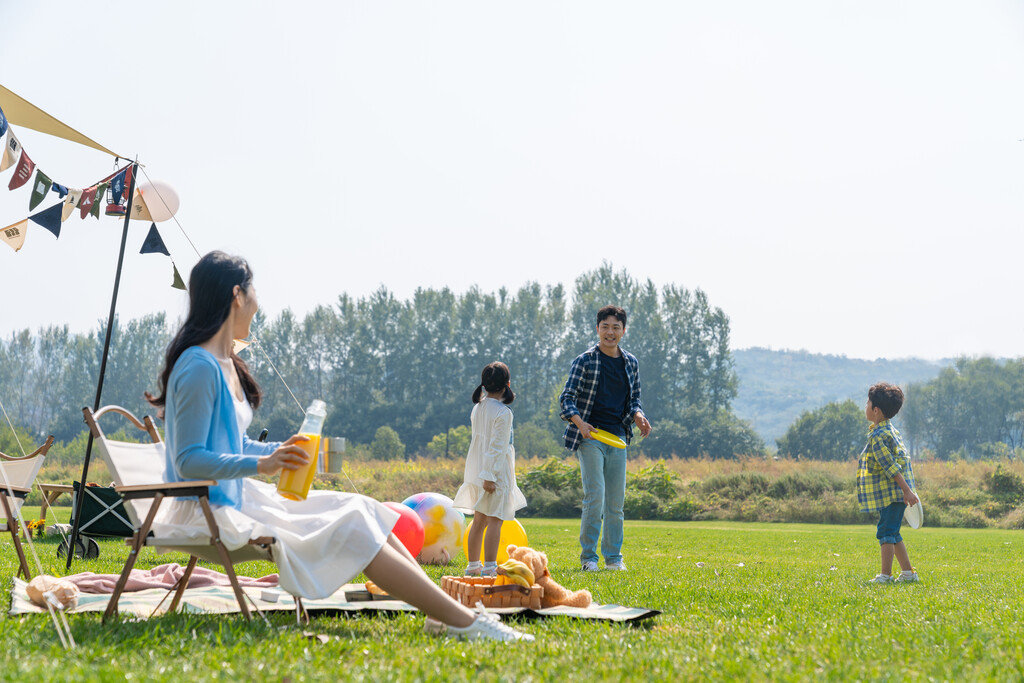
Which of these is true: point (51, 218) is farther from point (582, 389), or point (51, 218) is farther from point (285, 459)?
point (285, 459)

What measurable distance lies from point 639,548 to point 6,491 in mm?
7401

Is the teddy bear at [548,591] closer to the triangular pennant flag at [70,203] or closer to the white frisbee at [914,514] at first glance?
the white frisbee at [914,514]

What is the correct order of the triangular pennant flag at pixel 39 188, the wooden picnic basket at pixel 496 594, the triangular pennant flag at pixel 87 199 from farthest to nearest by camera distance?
the triangular pennant flag at pixel 87 199, the triangular pennant flag at pixel 39 188, the wooden picnic basket at pixel 496 594

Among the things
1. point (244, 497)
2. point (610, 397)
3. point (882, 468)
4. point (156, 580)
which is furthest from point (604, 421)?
point (244, 497)

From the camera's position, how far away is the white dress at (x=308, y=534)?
3.18 metres

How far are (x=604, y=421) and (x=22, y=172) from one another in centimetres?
486

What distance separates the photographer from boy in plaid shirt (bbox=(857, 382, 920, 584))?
6.28 metres

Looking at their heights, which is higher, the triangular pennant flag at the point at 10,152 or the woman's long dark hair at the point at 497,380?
the triangular pennant flag at the point at 10,152

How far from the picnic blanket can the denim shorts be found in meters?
2.92

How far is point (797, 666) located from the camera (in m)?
2.88

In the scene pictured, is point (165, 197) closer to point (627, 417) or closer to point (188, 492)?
point (627, 417)

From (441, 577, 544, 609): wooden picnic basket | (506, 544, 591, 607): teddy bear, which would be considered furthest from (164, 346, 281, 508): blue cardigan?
(506, 544, 591, 607): teddy bear

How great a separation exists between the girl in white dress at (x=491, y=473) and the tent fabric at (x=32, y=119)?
3260 millimetres

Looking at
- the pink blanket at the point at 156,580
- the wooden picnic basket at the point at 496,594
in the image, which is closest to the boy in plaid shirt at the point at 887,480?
the wooden picnic basket at the point at 496,594
